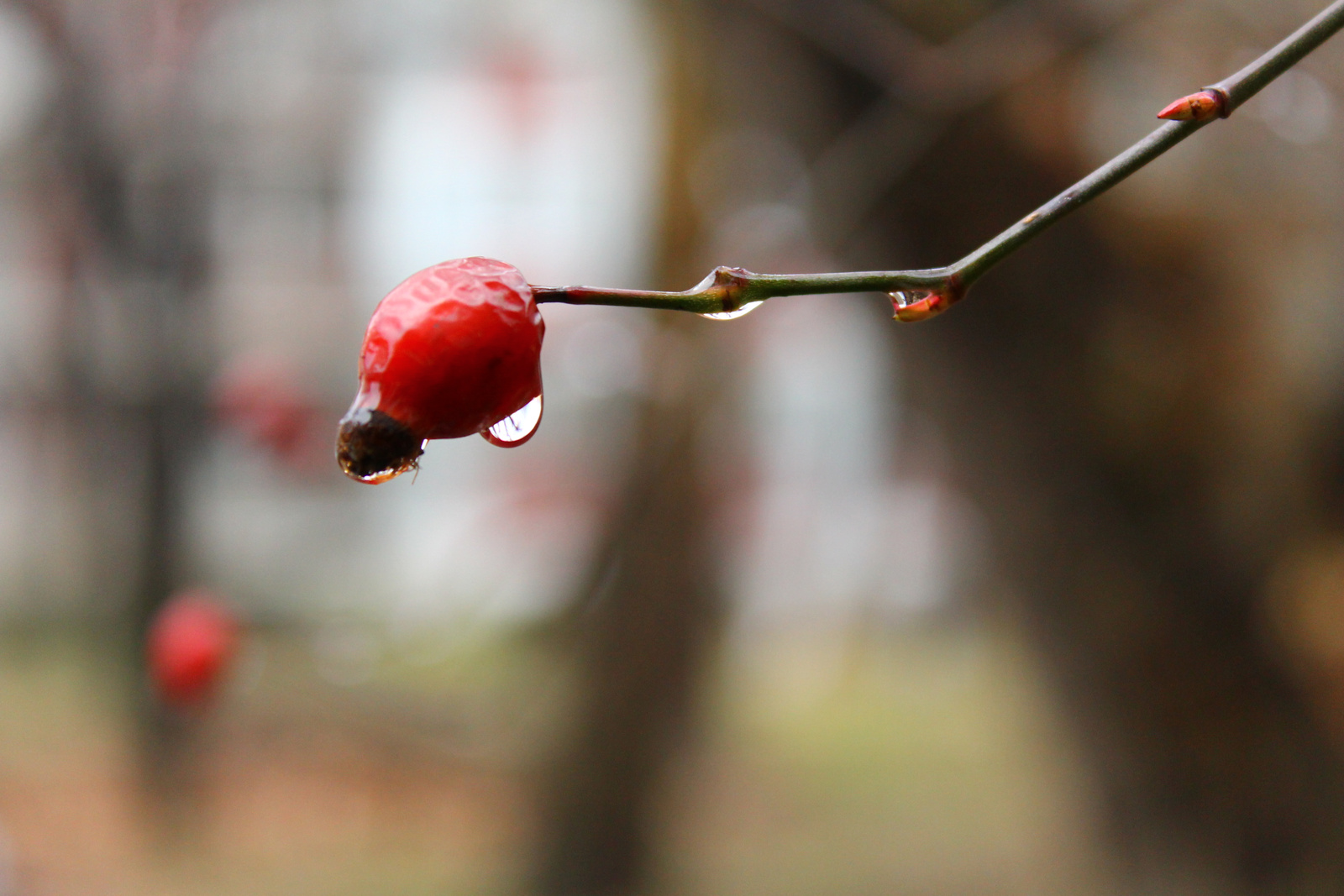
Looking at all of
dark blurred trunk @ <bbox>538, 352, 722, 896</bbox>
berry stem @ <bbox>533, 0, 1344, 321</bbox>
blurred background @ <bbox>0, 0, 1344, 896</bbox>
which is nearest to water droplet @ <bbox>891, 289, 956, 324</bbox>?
berry stem @ <bbox>533, 0, 1344, 321</bbox>

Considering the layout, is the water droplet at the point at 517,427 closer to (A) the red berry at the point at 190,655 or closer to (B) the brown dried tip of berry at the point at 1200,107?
(B) the brown dried tip of berry at the point at 1200,107

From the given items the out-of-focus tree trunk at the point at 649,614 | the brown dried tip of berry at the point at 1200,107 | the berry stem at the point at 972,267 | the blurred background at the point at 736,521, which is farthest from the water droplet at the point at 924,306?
the out-of-focus tree trunk at the point at 649,614

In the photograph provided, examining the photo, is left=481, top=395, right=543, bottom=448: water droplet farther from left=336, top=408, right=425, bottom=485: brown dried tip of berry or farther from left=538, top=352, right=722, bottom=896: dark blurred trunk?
left=538, top=352, right=722, bottom=896: dark blurred trunk

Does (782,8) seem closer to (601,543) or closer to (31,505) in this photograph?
(601,543)

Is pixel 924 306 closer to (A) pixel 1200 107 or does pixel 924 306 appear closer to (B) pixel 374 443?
(A) pixel 1200 107

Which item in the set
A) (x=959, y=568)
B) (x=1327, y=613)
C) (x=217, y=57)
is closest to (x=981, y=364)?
(x=1327, y=613)

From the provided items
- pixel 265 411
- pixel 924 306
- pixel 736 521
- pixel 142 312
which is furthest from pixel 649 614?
pixel 736 521

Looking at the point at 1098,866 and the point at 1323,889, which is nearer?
the point at 1323,889
